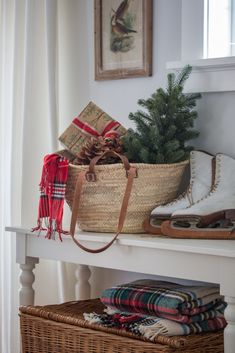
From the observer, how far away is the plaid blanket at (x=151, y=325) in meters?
2.24

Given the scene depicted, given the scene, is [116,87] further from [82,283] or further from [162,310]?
[162,310]

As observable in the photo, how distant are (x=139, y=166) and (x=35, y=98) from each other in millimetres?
726

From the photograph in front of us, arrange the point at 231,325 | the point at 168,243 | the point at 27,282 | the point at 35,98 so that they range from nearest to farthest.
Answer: the point at 231,325 → the point at 168,243 → the point at 27,282 → the point at 35,98

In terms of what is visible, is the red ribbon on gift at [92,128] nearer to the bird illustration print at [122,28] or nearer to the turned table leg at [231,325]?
the bird illustration print at [122,28]

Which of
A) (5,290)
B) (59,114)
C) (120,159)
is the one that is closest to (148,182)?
(120,159)

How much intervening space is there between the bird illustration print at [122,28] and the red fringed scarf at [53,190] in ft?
1.70

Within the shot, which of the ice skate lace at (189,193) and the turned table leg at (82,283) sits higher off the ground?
the ice skate lace at (189,193)

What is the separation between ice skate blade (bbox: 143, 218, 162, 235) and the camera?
2.42 metres

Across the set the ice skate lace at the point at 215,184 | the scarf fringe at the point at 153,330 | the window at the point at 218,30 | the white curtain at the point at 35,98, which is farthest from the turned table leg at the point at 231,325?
the white curtain at the point at 35,98

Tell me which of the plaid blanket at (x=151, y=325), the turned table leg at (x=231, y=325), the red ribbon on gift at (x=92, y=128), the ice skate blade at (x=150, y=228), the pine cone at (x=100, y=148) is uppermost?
the red ribbon on gift at (x=92, y=128)

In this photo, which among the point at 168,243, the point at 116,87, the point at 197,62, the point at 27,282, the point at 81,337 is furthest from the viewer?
the point at 116,87

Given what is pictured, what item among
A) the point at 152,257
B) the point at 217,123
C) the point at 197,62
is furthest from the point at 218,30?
the point at 152,257

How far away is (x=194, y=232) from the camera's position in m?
2.31

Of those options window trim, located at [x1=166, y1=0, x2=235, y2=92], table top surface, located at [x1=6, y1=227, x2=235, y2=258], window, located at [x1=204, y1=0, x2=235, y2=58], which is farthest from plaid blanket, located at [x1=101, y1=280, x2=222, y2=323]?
window, located at [x1=204, y1=0, x2=235, y2=58]
